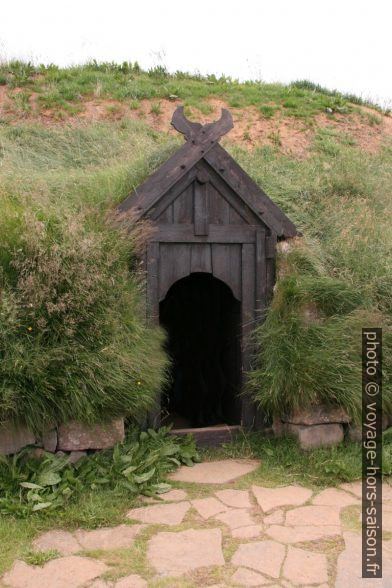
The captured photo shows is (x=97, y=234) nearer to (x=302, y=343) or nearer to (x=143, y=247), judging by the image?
(x=143, y=247)

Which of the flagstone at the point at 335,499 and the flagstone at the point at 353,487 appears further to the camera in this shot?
the flagstone at the point at 353,487

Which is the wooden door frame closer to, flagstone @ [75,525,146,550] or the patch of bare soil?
flagstone @ [75,525,146,550]

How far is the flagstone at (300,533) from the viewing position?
402 cm

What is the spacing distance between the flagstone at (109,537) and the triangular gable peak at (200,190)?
2.68 m

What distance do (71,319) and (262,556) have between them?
2217mm

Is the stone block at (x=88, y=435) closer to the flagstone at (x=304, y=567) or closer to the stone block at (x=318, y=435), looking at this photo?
the stone block at (x=318, y=435)

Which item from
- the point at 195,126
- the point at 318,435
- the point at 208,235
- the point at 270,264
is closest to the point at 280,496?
the point at 318,435

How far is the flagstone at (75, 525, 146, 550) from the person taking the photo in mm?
3908

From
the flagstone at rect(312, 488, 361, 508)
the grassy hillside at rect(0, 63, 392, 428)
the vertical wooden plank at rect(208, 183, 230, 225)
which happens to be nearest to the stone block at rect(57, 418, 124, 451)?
the grassy hillside at rect(0, 63, 392, 428)

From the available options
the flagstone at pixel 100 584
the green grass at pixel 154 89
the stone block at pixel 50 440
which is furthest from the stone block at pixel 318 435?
the green grass at pixel 154 89

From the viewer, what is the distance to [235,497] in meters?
4.72

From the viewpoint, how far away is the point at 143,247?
5566 millimetres

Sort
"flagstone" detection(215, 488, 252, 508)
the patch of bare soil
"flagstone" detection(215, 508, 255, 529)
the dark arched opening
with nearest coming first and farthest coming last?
"flagstone" detection(215, 508, 255, 529) < "flagstone" detection(215, 488, 252, 508) < the dark arched opening < the patch of bare soil

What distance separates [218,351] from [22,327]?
293cm
